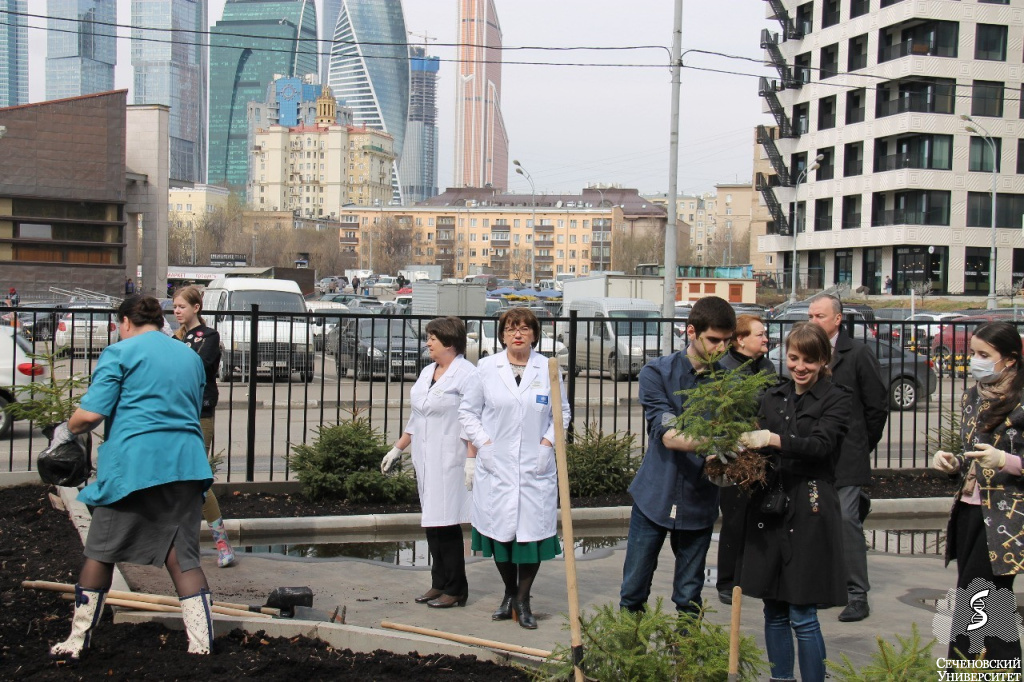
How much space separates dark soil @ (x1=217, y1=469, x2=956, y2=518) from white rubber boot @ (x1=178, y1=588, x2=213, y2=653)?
11.7ft

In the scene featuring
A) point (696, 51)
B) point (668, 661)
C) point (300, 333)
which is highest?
point (696, 51)

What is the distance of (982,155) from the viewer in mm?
58125

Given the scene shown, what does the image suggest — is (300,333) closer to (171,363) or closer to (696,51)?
(171,363)

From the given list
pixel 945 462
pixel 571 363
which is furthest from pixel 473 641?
pixel 571 363

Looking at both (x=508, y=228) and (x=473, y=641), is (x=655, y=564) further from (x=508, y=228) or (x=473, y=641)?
(x=508, y=228)

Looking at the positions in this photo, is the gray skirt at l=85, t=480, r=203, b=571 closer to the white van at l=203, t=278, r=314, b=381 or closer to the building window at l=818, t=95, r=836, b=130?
the white van at l=203, t=278, r=314, b=381

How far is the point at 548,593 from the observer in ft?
22.0

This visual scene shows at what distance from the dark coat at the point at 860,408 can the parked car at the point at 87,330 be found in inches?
230

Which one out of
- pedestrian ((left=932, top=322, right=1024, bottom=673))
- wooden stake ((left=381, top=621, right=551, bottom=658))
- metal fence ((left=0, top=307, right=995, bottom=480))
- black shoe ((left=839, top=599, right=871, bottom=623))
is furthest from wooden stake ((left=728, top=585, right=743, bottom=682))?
metal fence ((left=0, top=307, right=995, bottom=480))

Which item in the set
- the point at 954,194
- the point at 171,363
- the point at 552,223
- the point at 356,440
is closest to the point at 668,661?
the point at 171,363

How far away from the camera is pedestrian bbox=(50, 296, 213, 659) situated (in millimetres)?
4598

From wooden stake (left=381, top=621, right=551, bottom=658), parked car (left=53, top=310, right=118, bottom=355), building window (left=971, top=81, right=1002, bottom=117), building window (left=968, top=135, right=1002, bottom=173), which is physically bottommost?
wooden stake (left=381, top=621, right=551, bottom=658)

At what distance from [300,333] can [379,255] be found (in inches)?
5246

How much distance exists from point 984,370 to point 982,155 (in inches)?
2360
